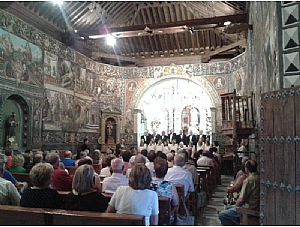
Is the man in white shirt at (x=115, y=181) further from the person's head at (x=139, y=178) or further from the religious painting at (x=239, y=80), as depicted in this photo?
the religious painting at (x=239, y=80)

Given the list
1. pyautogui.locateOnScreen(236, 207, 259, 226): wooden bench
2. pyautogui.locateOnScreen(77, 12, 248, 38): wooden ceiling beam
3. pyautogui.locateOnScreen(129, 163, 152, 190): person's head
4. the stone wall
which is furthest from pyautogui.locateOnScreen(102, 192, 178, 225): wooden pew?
pyautogui.locateOnScreen(77, 12, 248, 38): wooden ceiling beam

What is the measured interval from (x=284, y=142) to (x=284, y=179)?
36 centimetres

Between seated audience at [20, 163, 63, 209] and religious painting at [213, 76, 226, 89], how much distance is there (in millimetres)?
14709

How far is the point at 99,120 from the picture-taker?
16766 mm

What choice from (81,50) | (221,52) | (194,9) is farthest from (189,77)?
(81,50)

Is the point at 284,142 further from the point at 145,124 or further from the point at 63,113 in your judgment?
the point at 145,124

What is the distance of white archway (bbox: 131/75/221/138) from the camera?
18.2m

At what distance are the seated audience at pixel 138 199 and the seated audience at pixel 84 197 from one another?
12cm

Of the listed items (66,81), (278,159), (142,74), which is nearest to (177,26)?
(142,74)

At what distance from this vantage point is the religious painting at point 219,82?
16828mm

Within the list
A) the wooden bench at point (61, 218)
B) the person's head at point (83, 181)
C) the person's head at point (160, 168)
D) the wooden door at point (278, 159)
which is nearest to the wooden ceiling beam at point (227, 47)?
the person's head at point (160, 168)

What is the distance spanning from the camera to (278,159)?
3.02 meters

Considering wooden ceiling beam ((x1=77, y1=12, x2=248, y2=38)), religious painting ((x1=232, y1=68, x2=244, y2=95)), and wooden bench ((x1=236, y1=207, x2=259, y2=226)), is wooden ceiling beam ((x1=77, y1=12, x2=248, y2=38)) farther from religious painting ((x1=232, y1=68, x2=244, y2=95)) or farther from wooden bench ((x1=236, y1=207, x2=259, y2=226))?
wooden bench ((x1=236, y1=207, x2=259, y2=226))

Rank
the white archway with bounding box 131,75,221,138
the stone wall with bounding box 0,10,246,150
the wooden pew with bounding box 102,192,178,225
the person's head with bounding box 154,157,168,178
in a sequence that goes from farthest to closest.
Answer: the white archway with bounding box 131,75,221,138, the stone wall with bounding box 0,10,246,150, the person's head with bounding box 154,157,168,178, the wooden pew with bounding box 102,192,178,225
